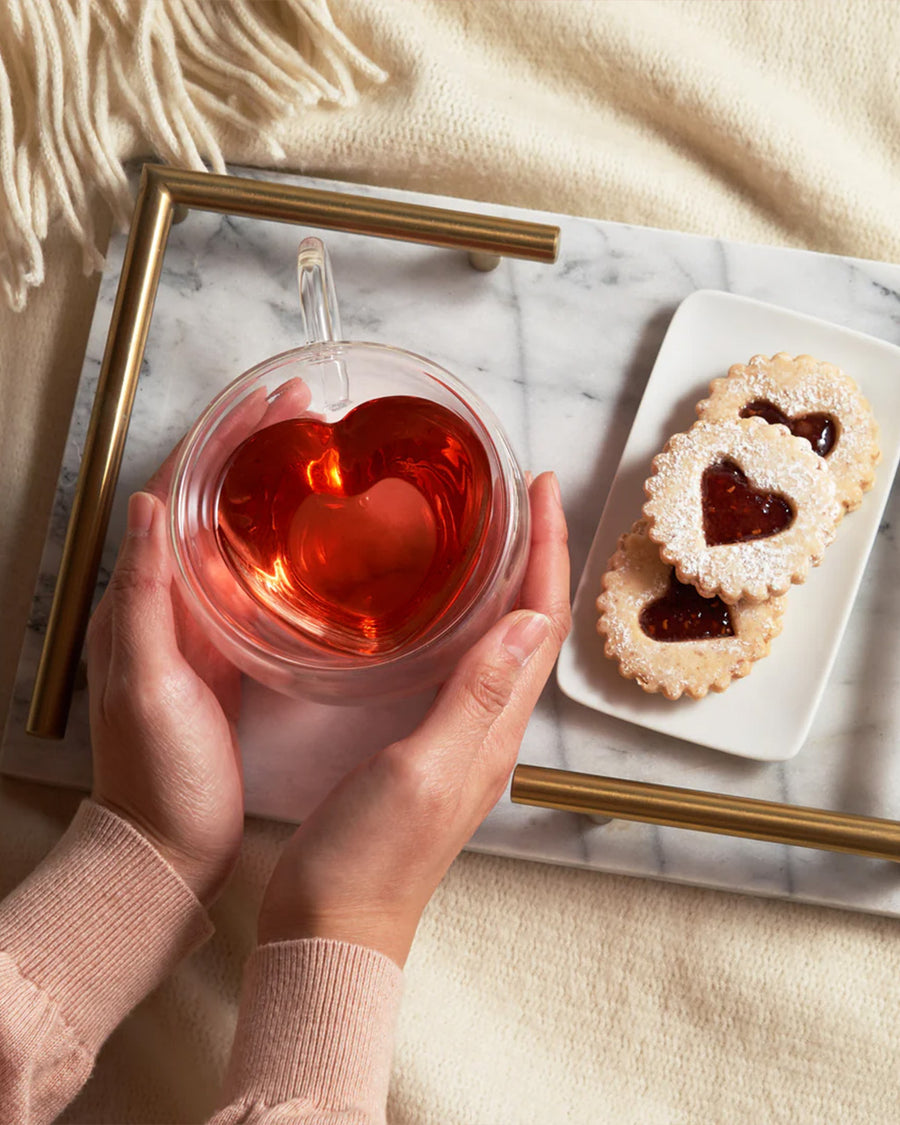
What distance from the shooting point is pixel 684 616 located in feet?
1.90

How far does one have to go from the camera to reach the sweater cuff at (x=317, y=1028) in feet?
1.66

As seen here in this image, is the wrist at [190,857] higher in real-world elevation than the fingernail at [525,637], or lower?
lower

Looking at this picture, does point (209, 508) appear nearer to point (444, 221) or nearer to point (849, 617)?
point (444, 221)

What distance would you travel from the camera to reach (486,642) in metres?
0.49

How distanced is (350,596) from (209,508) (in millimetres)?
77

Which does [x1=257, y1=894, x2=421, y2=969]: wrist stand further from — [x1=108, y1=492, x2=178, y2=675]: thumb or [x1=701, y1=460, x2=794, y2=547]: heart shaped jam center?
[x1=701, y1=460, x2=794, y2=547]: heart shaped jam center

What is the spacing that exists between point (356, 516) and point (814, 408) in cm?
25

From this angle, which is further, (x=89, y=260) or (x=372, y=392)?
(x=89, y=260)

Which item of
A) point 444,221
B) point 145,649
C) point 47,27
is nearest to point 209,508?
point 145,649

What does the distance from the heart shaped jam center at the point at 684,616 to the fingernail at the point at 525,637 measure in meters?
0.09

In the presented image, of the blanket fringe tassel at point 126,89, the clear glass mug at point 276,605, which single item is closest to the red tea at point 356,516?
the clear glass mug at point 276,605

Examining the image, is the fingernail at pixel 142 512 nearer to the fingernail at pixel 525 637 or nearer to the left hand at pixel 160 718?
the left hand at pixel 160 718

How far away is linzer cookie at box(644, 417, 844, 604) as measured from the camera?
21.9 inches

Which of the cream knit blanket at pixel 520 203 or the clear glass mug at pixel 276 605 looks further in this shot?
the cream knit blanket at pixel 520 203
